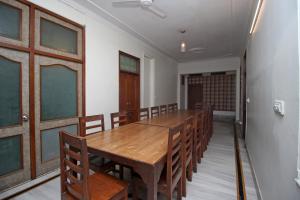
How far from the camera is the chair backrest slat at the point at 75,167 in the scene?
3.55 feet

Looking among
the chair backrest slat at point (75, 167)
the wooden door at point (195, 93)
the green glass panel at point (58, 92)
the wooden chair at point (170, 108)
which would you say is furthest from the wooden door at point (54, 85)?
the wooden door at point (195, 93)

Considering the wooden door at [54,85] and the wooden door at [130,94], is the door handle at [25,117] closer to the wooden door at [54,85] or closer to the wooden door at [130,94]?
the wooden door at [54,85]

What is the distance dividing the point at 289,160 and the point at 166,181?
979 millimetres

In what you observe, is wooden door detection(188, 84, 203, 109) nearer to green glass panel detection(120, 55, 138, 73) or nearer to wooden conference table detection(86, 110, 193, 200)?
green glass panel detection(120, 55, 138, 73)

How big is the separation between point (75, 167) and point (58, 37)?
Answer: 92.5 inches

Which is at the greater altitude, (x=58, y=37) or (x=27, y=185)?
(x=58, y=37)

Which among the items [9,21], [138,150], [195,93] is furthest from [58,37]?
[195,93]

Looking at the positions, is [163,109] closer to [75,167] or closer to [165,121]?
[165,121]

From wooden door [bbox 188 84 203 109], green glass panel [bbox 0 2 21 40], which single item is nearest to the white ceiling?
green glass panel [bbox 0 2 21 40]

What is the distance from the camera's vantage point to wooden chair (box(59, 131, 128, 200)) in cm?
109

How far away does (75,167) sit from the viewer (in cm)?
115

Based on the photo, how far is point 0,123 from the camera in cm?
197

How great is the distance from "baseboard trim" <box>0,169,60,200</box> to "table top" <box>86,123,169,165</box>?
117 cm

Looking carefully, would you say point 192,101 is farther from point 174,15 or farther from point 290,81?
point 290,81
